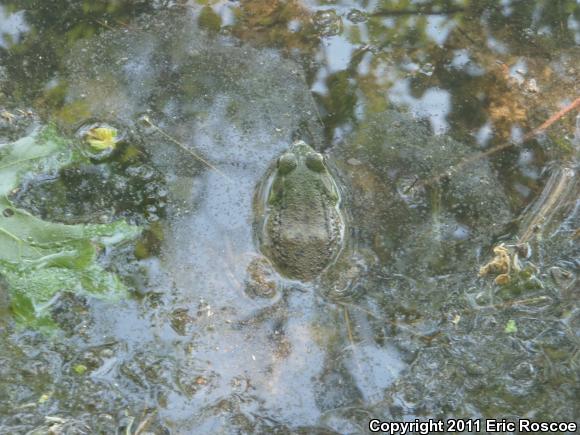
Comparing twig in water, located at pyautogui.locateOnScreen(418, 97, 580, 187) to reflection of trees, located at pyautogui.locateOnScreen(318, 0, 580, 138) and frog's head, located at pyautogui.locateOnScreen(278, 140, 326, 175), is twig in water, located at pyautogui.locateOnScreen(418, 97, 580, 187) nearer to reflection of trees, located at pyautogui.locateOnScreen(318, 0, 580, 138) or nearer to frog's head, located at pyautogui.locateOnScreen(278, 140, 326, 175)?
reflection of trees, located at pyautogui.locateOnScreen(318, 0, 580, 138)

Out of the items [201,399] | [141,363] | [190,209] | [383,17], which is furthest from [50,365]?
[383,17]

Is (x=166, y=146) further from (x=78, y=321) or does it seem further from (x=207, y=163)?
(x=78, y=321)

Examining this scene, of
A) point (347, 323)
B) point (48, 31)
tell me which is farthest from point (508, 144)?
point (48, 31)

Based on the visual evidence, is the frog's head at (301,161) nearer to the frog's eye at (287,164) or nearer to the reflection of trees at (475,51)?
the frog's eye at (287,164)

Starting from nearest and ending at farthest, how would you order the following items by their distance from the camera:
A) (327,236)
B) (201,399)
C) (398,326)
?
(201,399), (398,326), (327,236)

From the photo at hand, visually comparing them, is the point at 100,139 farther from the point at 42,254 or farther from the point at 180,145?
the point at 42,254
